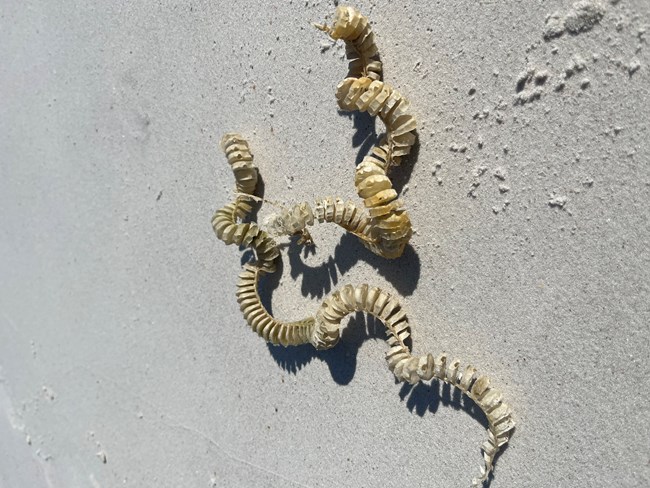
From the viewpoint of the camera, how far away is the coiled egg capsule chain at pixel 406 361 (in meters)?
1.15

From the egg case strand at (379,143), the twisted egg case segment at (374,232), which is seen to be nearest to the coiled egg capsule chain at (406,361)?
the twisted egg case segment at (374,232)

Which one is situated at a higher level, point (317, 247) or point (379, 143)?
point (379, 143)

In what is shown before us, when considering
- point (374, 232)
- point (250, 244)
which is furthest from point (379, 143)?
point (250, 244)

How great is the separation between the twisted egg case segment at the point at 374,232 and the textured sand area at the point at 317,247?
4 cm

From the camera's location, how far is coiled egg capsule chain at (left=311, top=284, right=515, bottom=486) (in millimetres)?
1146

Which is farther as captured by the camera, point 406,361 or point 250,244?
point 250,244

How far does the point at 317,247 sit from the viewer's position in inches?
53.9

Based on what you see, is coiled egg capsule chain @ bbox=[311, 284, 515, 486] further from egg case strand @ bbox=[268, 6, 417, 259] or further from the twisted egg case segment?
egg case strand @ bbox=[268, 6, 417, 259]

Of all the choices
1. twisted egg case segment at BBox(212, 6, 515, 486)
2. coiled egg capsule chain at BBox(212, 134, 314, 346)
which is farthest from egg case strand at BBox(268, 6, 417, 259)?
coiled egg capsule chain at BBox(212, 134, 314, 346)

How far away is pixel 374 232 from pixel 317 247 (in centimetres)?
21

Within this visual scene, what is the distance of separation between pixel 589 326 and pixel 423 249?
1.09ft

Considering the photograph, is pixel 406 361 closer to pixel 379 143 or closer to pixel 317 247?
pixel 317 247

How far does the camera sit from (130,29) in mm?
1590

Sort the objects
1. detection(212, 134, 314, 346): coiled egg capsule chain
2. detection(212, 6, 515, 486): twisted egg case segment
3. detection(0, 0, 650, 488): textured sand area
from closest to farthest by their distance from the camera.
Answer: detection(0, 0, 650, 488): textured sand area → detection(212, 6, 515, 486): twisted egg case segment → detection(212, 134, 314, 346): coiled egg capsule chain
